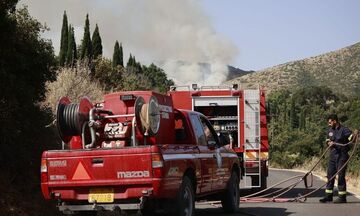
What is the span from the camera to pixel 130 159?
9.56 meters

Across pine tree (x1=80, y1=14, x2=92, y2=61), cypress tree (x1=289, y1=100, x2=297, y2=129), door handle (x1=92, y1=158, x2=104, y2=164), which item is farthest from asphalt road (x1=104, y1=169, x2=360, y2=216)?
cypress tree (x1=289, y1=100, x2=297, y2=129)

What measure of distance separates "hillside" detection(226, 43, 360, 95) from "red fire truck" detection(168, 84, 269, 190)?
6716cm

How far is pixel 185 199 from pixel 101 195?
4.97 ft

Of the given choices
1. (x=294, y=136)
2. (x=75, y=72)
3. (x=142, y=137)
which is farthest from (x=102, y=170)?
(x=294, y=136)

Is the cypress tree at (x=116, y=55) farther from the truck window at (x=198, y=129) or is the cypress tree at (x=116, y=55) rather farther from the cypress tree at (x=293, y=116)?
the truck window at (x=198, y=129)

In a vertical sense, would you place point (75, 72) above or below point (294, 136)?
above

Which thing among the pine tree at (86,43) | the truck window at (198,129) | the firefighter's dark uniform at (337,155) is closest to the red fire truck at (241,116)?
the firefighter's dark uniform at (337,155)

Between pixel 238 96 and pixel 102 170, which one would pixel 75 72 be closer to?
pixel 238 96

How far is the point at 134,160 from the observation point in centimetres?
954

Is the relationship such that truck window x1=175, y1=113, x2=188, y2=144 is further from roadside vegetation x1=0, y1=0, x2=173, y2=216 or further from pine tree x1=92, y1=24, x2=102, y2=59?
pine tree x1=92, y1=24, x2=102, y2=59

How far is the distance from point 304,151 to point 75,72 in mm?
21863

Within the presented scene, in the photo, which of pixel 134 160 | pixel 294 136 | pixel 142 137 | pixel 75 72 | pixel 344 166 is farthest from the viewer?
pixel 294 136

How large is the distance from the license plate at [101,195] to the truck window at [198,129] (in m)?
2.56

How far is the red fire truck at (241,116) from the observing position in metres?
17.4
